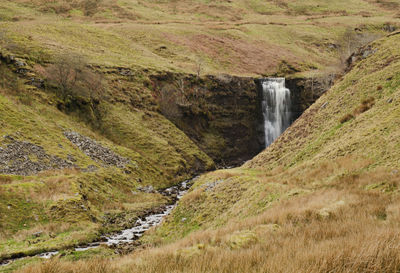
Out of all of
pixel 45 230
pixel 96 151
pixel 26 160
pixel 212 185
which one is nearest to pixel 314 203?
pixel 212 185

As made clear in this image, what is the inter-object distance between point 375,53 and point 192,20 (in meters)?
94.3

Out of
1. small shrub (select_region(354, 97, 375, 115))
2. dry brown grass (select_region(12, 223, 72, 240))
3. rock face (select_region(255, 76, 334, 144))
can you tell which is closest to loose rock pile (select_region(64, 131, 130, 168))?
dry brown grass (select_region(12, 223, 72, 240))

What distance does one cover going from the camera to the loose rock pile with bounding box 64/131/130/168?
3631 cm

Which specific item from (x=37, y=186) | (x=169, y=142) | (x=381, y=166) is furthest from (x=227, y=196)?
(x=169, y=142)

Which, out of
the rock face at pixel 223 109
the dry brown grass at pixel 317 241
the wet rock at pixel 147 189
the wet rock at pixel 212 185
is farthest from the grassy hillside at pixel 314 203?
the rock face at pixel 223 109

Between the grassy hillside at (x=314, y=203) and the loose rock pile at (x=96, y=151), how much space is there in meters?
17.2

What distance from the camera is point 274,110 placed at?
63375mm

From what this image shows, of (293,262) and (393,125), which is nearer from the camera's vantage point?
(293,262)

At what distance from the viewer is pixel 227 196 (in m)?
19.2

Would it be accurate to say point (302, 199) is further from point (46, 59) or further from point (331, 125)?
point (46, 59)

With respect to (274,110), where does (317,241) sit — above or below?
above

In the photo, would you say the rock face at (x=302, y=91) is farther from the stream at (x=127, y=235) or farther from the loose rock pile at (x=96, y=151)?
the stream at (x=127, y=235)

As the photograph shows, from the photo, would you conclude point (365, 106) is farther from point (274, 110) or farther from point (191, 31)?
point (191, 31)

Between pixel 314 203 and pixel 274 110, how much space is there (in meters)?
54.4
